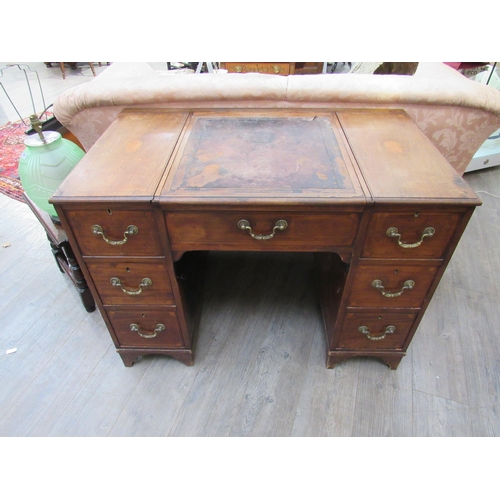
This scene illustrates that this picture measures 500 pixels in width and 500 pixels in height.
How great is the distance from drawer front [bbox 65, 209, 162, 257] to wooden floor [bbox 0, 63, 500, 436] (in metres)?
0.54

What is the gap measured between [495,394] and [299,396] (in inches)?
26.3

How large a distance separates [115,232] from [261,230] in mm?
372

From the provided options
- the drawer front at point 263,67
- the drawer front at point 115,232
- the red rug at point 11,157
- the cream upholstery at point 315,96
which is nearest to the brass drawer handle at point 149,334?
the drawer front at point 115,232

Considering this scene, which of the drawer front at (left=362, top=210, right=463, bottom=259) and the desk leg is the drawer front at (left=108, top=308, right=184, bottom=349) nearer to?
the desk leg

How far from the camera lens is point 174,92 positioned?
42.8 inches

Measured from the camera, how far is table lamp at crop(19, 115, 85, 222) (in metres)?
1.10

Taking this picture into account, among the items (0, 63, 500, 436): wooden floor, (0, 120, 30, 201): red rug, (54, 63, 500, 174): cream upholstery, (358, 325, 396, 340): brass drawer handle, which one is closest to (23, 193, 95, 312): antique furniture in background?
(0, 63, 500, 436): wooden floor

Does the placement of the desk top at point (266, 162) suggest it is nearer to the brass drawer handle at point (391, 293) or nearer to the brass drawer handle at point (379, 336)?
the brass drawer handle at point (391, 293)

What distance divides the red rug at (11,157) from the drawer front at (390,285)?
209 cm

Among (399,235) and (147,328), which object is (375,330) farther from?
(147,328)

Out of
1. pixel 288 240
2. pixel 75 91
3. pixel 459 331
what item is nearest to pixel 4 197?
pixel 75 91

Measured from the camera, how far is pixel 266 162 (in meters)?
0.86

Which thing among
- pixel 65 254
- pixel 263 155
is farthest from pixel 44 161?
pixel 263 155

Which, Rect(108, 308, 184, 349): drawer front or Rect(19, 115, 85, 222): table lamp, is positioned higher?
Rect(19, 115, 85, 222): table lamp
